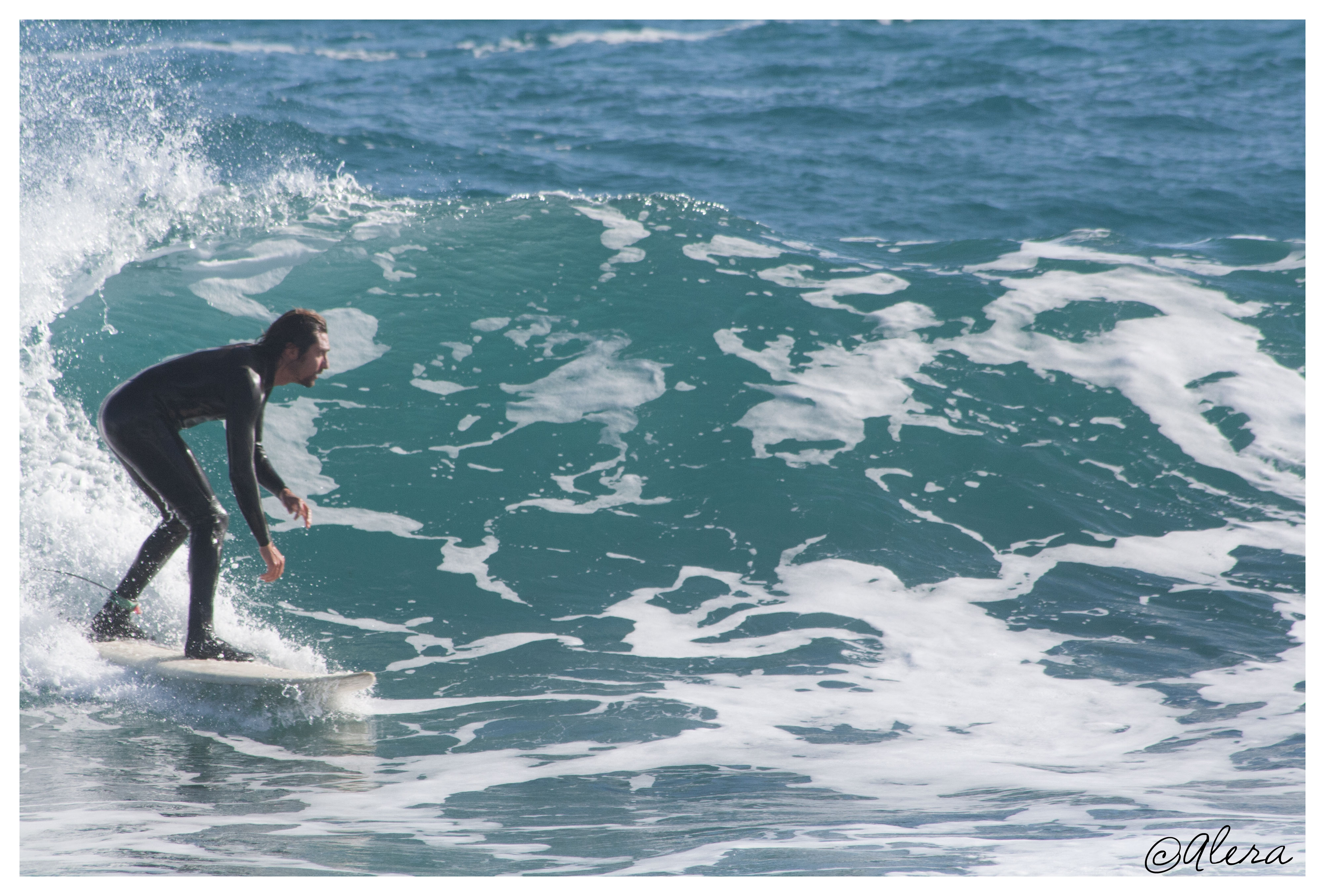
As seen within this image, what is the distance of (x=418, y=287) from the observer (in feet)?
31.8

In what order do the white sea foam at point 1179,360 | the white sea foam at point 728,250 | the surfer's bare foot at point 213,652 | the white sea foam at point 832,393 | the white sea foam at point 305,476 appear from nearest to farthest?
the surfer's bare foot at point 213,652 < the white sea foam at point 305,476 < the white sea foam at point 832,393 < the white sea foam at point 1179,360 < the white sea foam at point 728,250

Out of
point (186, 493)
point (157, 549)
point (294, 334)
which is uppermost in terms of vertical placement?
point (294, 334)

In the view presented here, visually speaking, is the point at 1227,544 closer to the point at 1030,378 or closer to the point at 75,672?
the point at 1030,378

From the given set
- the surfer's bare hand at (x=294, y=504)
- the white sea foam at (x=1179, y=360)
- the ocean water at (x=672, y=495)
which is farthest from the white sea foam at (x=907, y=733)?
the white sea foam at (x=1179, y=360)

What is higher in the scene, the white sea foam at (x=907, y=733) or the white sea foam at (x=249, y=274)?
the white sea foam at (x=249, y=274)

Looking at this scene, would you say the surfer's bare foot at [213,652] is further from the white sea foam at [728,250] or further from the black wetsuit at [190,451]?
the white sea foam at [728,250]

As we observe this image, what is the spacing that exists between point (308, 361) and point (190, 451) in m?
0.73

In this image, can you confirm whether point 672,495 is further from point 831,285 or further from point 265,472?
point 831,285

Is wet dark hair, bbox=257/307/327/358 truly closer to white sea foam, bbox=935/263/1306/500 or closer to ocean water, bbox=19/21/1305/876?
ocean water, bbox=19/21/1305/876

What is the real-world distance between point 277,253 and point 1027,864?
882cm

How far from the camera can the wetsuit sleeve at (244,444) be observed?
14.3 ft

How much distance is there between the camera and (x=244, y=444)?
14.3 ft

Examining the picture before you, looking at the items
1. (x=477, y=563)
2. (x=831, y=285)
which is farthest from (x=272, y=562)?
(x=831, y=285)

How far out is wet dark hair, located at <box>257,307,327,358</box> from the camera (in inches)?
173
